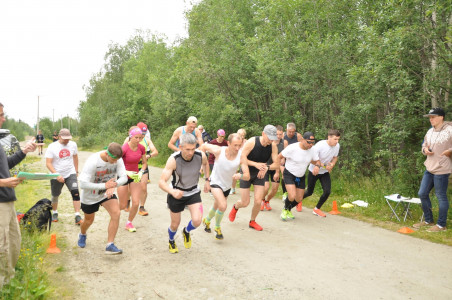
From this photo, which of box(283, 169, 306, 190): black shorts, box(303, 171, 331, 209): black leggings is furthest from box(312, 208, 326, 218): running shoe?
box(283, 169, 306, 190): black shorts

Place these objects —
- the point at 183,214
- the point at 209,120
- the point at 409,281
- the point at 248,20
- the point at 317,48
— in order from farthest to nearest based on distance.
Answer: the point at 248,20
the point at 209,120
the point at 317,48
the point at 183,214
the point at 409,281

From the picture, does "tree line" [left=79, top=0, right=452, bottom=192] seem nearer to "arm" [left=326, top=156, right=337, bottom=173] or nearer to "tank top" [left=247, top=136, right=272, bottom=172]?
"arm" [left=326, top=156, right=337, bottom=173]

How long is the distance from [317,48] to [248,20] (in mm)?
9688

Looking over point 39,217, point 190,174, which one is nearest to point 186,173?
point 190,174

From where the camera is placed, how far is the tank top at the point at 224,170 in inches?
243

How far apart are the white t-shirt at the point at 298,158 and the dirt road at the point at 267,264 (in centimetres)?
116

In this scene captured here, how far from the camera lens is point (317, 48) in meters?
11.1

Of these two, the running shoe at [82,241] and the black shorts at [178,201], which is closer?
the black shorts at [178,201]

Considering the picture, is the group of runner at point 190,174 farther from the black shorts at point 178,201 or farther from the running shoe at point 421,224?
the running shoe at point 421,224

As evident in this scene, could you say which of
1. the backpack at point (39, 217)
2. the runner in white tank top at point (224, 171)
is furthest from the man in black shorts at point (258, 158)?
the backpack at point (39, 217)

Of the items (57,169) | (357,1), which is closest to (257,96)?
(357,1)

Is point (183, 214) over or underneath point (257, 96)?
underneath

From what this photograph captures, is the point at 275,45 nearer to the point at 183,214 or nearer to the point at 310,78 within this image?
Result: the point at 310,78

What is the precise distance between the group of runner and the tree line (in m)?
2.28
